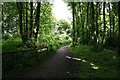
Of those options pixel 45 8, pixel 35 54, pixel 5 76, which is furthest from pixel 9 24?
pixel 5 76

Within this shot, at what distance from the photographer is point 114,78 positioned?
17.6 ft

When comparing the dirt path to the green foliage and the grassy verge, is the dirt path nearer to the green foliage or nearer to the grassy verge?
the grassy verge

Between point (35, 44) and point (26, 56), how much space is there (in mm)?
5393

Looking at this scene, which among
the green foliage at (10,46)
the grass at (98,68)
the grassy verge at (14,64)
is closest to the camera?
the grass at (98,68)

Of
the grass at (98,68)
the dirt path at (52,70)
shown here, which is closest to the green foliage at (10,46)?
the dirt path at (52,70)

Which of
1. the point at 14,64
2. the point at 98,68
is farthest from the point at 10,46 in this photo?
the point at 98,68

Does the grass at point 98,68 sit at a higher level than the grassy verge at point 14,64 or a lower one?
lower

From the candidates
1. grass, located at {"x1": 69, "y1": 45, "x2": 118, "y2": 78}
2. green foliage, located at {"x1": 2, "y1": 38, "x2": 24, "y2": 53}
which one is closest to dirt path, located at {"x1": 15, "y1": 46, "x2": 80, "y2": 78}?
grass, located at {"x1": 69, "y1": 45, "x2": 118, "y2": 78}

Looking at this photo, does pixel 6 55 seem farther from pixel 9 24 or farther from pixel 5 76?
pixel 9 24

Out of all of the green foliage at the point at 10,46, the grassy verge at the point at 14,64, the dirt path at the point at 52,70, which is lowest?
the dirt path at the point at 52,70

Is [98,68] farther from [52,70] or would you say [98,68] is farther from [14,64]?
[14,64]

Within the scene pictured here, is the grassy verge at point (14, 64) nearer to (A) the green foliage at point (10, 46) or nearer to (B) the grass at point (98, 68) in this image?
(B) the grass at point (98, 68)

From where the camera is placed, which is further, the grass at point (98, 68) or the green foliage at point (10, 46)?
the green foliage at point (10, 46)

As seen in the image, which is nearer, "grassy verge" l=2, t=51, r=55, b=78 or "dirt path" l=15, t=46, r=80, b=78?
"dirt path" l=15, t=46, r=80, b=78
